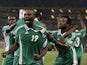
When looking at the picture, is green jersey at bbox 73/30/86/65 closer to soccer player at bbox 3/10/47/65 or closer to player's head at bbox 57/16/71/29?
player's head at bbox 57/16/71/29

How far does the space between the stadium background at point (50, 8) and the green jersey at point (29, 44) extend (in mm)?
20736

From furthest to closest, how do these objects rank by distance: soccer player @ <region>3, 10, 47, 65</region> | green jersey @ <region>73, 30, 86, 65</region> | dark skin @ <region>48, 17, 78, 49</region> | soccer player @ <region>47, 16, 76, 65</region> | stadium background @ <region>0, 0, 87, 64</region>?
stadium background @ <region>0, 0, 87, 64</region> < green jersey @ <region>73, 30, 86, 65</region> < soccer player @ <region>47, 16, 76, 65</region> < dark skin @ <region>48, 17, 78, 49</region> < soccer player @ <region>3, 10, 47, 65</region>

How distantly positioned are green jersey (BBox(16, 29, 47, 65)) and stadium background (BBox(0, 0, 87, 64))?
20.7 m

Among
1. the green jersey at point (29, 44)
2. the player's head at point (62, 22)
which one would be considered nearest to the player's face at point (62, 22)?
the player's head at point (62, 22)

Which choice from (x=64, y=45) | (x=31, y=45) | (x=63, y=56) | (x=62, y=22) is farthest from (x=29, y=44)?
(x=63, y=56)

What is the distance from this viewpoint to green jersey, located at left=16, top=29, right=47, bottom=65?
6.12 metres

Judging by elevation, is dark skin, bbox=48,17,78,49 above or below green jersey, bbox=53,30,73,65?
above

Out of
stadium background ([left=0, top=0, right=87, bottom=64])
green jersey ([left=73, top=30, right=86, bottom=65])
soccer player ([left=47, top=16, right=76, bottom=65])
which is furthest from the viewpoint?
stadium background ([left=0, top=0, right=87, bottom=64])

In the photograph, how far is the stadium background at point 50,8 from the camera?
2720 cm

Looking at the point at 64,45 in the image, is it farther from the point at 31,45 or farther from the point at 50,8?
the point at 50,8

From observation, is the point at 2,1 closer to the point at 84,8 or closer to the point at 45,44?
the point at 84,8

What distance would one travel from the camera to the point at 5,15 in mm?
27531

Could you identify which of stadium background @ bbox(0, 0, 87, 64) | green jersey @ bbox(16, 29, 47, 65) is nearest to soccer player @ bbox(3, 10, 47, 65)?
green jersey @ bbox(16, 29, 47, 65)

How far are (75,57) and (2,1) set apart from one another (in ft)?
69.0
